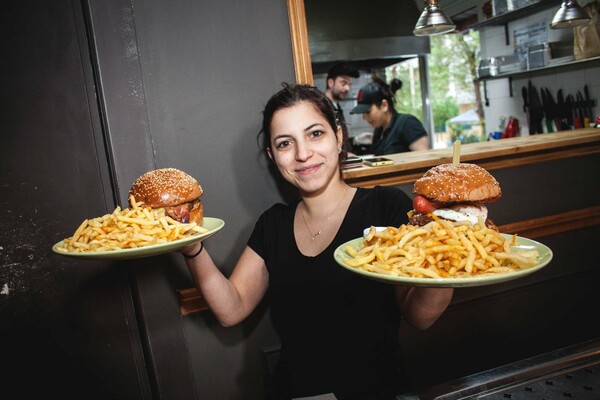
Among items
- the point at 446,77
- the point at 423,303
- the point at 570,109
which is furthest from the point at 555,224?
the point at 446,77

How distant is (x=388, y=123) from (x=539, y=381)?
3621mm

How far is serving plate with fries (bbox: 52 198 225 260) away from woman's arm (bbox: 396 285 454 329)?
0.75 meters

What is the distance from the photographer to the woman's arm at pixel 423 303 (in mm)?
1556

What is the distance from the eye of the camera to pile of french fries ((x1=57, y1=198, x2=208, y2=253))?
140 cm

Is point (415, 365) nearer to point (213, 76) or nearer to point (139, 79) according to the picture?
point (213, 76)

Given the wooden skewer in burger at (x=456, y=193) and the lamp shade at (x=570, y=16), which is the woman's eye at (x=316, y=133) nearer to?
the wooden skewer in burger at (x=456, y=193)

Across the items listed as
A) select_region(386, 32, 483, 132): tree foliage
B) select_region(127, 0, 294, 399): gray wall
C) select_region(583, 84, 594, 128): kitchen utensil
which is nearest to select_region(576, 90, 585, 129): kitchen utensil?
select_region(583, 84, 594, 128): kitchen utensil

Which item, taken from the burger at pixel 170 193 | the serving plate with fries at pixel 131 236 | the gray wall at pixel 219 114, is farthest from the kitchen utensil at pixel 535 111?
the serving plate with fries at pixel 131 236

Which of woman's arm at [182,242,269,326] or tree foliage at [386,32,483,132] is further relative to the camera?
tree foliage at [386,32,483,132]

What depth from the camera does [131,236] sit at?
141cm

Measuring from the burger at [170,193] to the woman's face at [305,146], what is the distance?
0.40 meters

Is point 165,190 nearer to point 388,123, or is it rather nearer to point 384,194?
point 384,194

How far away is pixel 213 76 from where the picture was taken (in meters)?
2.30

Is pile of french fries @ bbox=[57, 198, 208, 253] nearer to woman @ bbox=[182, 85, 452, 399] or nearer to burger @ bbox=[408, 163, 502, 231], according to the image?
woman @ bbox=[182, 85, 452, 399]
